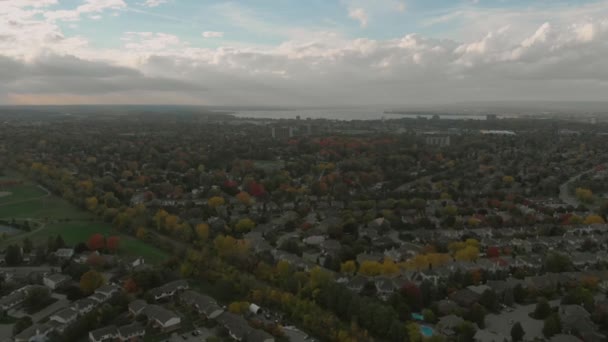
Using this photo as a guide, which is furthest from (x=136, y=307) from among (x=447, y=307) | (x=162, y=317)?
(x=447, y=307)

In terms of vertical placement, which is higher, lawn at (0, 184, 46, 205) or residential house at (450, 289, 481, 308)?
lawn at (0, 184, 46, 205)

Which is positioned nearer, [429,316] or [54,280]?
[429,316]

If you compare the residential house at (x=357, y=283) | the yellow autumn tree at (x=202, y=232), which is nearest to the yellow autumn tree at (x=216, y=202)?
the yellow autumn tree at (x=202, y=232)

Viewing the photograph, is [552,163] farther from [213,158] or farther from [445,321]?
[445,321]

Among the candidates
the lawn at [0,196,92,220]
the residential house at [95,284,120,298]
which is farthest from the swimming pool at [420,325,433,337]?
the lawn at [0,196,92,220]

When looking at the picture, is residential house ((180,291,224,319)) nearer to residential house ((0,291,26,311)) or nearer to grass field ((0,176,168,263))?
grass field ((0,176,168,263))

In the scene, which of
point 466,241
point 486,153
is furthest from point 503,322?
point 486,153

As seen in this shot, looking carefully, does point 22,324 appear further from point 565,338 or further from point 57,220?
point 565,338
